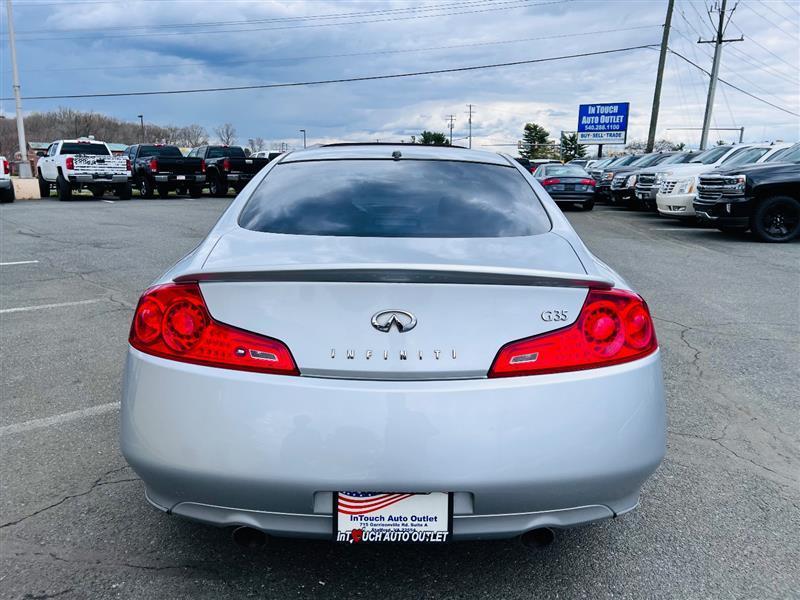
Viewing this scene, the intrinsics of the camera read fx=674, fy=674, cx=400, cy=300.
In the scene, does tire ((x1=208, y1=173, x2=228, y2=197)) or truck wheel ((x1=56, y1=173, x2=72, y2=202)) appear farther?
tire ((x1=208, y1=173, x2=228, y2=197))

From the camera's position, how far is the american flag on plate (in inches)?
81.4

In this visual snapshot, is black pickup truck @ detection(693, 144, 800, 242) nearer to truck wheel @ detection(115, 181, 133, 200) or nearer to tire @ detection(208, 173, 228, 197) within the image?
tire @ detection(208, 173, 228, 197)

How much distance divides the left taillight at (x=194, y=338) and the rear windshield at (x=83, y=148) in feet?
77.4

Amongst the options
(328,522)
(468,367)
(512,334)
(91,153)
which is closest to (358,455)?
(328,522)

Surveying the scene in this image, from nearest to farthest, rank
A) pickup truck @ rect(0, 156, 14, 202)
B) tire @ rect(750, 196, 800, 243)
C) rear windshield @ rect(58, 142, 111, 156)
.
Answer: tire @ rect(750, 196, 800, 243), pickup truck @ rect(0, 156, 14, 202), rear windshield @ rect(58, 142, 111, 156)

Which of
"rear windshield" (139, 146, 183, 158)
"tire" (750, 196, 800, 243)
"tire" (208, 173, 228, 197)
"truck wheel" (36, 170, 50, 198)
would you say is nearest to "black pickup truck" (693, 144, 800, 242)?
"tire" (750, 196, 800, 243)

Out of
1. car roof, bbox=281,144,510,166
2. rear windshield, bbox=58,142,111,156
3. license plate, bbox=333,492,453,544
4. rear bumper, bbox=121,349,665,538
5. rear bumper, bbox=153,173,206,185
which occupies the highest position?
car roof, bbox=281,144,510,166

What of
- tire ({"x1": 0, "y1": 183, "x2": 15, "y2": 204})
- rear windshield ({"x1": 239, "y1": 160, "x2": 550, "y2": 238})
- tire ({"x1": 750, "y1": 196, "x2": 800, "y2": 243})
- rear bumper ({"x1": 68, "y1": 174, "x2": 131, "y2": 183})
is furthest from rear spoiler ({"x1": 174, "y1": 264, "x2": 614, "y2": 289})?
rear bumper ({"x1": 68, "y1": 174, "x2": 131, "y2": 183})

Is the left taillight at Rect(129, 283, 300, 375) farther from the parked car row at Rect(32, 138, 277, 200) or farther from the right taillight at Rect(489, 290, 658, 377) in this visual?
the parked car row at Rect(32, 138, 277, 200)

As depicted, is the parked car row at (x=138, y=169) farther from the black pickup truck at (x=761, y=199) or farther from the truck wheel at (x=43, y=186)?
the black pickup truck at (x=761, y=199)

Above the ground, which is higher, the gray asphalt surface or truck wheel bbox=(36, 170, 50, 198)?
the gray asphalt surface

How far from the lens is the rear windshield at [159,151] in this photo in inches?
1024

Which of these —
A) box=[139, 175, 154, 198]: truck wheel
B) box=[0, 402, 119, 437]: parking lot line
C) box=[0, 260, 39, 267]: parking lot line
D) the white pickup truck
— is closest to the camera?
box=[0, 402, 119, 437]: parking lot line

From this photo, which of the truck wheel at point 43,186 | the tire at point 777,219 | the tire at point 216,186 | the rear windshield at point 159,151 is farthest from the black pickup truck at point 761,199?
the truck wheel at point 43,186
